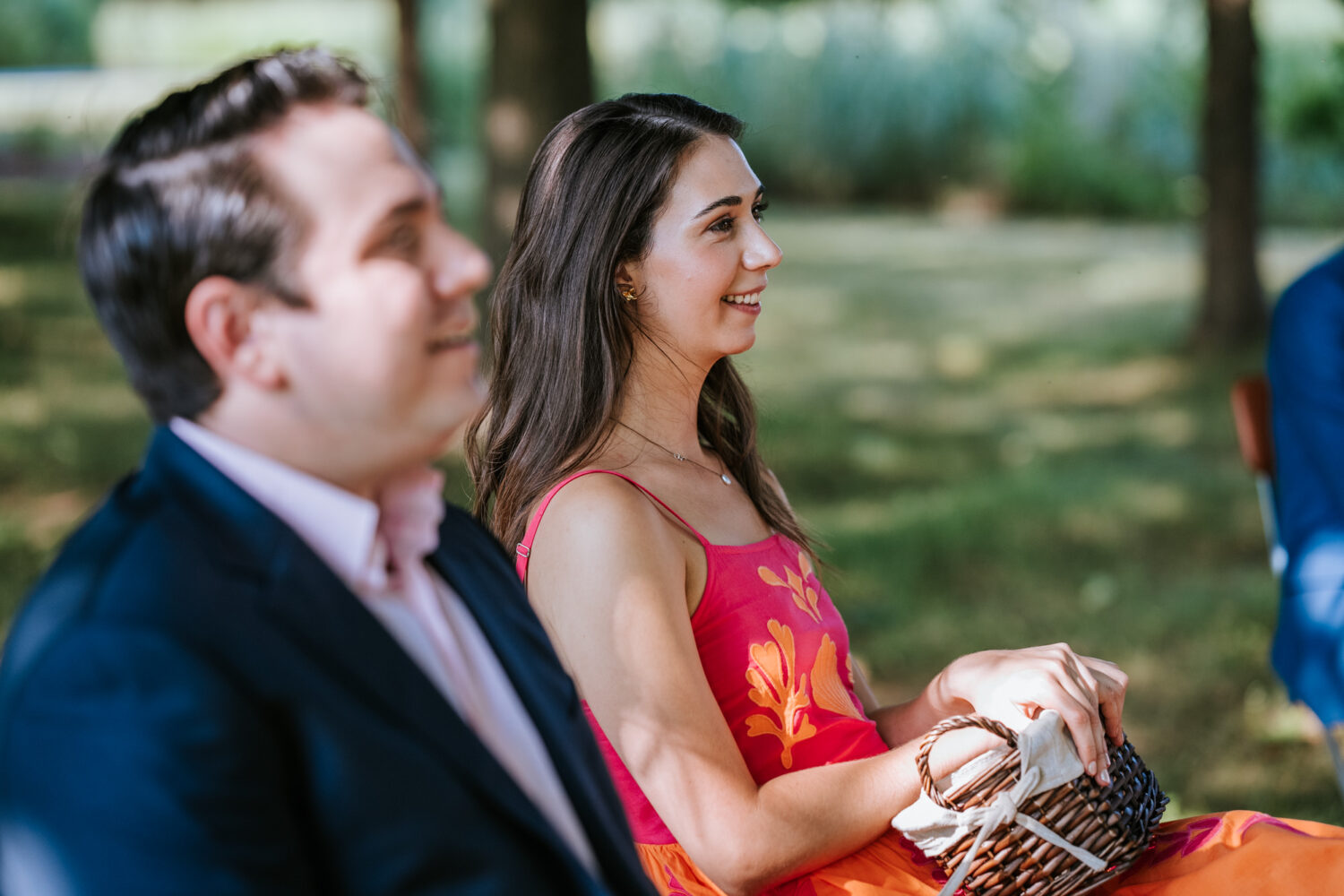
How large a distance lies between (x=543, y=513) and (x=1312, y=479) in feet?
6.98

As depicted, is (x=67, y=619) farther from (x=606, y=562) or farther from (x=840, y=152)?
(x=840, y=152)

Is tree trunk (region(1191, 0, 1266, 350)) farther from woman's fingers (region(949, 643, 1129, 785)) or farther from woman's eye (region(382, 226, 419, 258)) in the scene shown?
woman's eye (region(382, 226, 419, 258))

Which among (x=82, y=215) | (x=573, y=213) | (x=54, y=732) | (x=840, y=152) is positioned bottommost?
(x=840, y=152)

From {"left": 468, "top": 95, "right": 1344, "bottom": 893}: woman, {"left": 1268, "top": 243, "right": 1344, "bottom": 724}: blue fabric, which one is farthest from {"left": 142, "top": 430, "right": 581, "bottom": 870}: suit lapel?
{"left": 1268, "top": 243, "right": 1344, "bottom": 724}: blue fabric

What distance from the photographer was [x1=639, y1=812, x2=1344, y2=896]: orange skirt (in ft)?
6.02

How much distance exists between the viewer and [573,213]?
2051 millimetres

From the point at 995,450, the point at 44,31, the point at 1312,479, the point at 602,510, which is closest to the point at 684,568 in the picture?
the point at 602,510

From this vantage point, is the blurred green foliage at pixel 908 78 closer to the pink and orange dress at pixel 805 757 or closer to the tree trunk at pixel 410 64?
the tree trunk at pixel 410 64

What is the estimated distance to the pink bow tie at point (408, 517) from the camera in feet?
4.04

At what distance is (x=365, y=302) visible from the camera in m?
1.09

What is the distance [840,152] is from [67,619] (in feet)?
36.6

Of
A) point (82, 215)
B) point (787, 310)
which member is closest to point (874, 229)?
point (787, 310)

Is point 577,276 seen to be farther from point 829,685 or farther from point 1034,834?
point 1034,834

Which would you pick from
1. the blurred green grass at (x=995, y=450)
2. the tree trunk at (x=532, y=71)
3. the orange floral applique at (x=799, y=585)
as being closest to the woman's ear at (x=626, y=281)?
the orange floral applique at (x=799, y=585)
